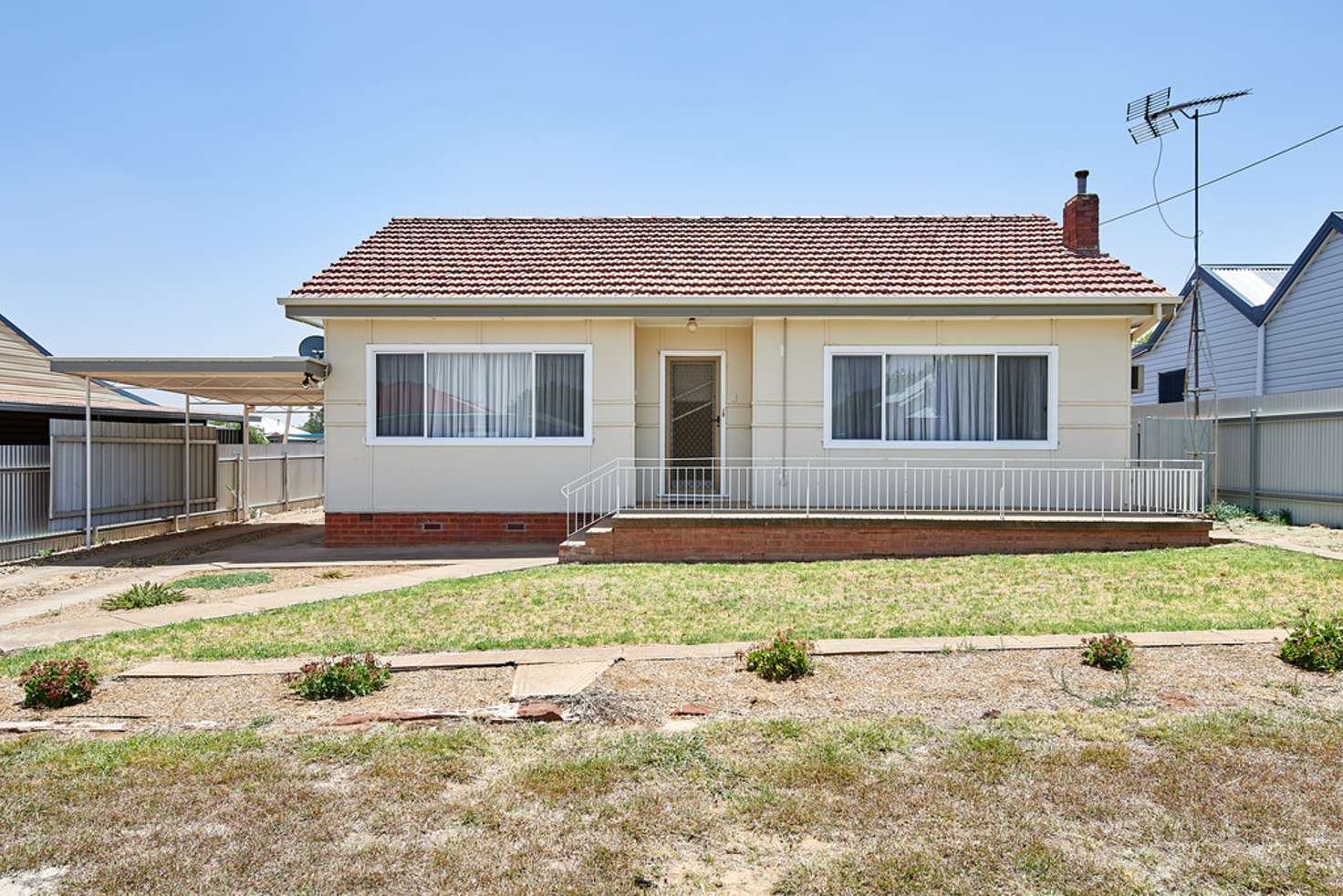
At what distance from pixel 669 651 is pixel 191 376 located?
9.74m

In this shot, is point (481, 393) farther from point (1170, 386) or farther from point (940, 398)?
point (1170, 386)

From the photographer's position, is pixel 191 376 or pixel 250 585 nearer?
pixel 250 585

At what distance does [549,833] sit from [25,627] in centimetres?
684

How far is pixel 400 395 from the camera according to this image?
41.9 feet

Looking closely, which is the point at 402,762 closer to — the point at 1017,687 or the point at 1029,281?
the point at 1017,687

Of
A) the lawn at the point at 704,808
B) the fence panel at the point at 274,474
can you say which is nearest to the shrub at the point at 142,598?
the lawn at the point at 704,808

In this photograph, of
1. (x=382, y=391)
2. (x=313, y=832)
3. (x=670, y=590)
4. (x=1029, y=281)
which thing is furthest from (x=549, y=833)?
(x=1029, y=281)

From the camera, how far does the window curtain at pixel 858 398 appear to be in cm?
1255

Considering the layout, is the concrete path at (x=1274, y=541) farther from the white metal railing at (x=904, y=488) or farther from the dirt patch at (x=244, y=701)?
the dirt patch at (x=244, y=701)

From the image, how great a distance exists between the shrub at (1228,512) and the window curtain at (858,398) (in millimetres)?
6432

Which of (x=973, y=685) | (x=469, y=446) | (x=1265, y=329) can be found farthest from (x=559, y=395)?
(x=1265, y=329)

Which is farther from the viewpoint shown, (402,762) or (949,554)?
(949,554)

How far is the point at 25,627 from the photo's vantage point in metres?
7.96

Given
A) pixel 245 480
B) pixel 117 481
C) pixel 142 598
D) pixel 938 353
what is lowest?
pixel 142 598
